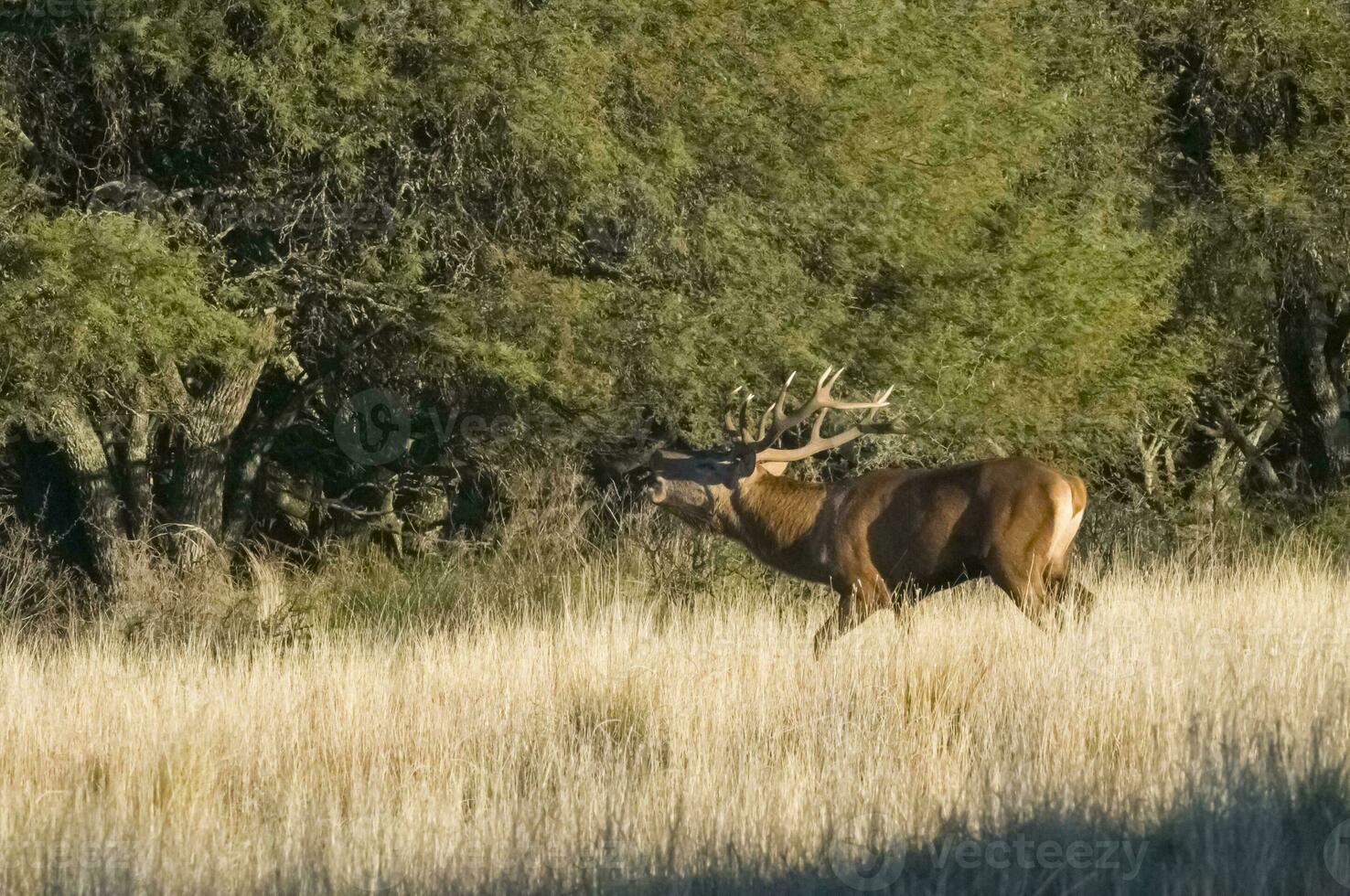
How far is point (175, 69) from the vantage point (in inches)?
527

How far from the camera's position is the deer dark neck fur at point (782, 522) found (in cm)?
1164

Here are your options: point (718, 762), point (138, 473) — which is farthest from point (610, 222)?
point (718, 762)

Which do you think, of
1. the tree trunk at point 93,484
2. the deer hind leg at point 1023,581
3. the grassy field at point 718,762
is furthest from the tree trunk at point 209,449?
the deer hind leg at point 1023,581

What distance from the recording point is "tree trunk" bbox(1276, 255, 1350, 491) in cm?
2003

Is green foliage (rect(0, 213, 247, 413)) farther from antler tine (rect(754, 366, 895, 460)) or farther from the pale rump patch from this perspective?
the pale rump patch

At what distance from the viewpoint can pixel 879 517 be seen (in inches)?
445

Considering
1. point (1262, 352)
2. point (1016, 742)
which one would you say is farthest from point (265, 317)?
point (1262, 352)

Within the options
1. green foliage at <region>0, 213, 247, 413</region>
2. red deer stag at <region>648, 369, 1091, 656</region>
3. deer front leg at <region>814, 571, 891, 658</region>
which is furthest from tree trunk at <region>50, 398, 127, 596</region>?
deer front leg at <region>814, 571, 891, 658</region>

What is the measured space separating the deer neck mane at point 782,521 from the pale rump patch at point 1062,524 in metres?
1.48

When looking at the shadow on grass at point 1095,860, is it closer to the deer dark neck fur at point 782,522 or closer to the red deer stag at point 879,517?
the red deer stag at point 879,517

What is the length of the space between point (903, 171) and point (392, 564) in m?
5.61

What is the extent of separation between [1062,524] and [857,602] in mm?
1304

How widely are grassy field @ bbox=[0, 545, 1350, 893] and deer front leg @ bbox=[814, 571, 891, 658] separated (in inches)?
9.7

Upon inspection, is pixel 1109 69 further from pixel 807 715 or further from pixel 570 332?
pixel 807 715
